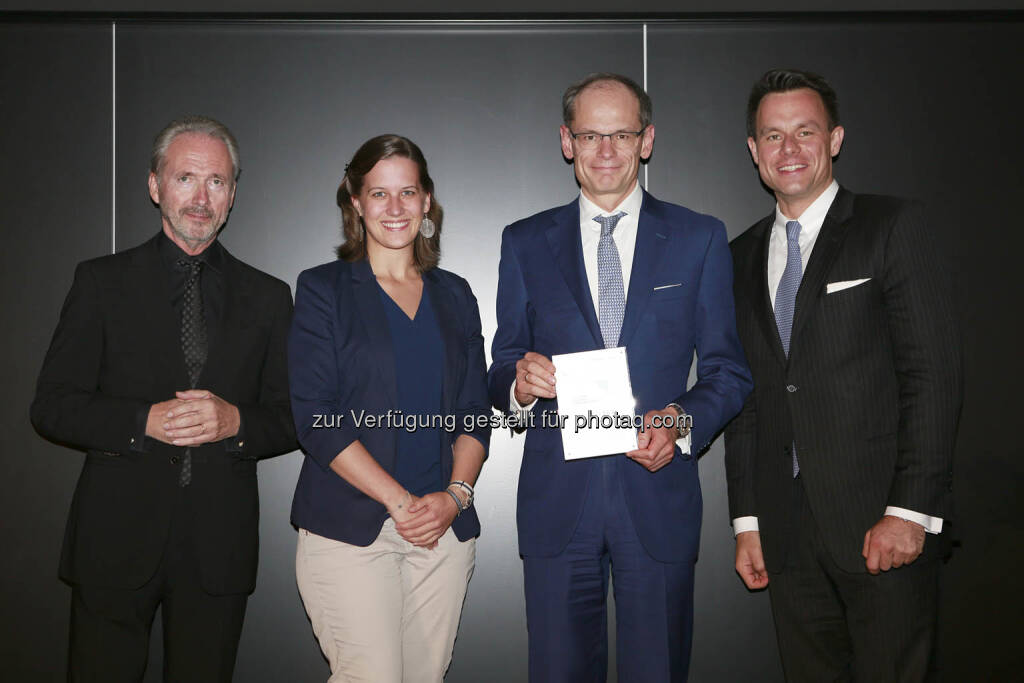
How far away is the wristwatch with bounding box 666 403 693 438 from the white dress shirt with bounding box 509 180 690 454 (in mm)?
430

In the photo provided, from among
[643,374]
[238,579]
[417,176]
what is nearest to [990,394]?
[643,374]

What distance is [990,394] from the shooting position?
3.54 m

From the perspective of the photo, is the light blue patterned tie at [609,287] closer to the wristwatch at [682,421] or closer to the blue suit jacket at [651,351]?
the blue suit jacket at [651,351]

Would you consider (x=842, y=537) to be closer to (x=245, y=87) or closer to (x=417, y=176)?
(x=417, y=176)

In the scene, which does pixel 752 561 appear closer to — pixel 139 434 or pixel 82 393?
pixel 139 434

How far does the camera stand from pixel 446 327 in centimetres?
281

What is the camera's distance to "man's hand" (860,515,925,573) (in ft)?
8.20

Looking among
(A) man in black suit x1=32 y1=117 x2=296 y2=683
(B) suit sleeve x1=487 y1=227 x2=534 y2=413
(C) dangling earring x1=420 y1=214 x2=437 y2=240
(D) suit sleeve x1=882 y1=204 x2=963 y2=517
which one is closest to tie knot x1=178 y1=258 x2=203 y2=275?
(A) man in black suit x1=32 y1=117 x2=296 y2=683

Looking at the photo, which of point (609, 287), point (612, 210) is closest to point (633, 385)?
point (609, 287)

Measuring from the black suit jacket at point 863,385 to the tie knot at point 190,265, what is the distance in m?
2.04

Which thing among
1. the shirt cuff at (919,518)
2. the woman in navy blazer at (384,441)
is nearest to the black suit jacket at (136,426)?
the woman in navy blazer at (384,441)

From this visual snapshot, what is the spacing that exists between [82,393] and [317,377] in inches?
32.4

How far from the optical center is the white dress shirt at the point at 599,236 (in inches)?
108

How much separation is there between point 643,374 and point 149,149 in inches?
95.2
